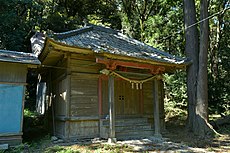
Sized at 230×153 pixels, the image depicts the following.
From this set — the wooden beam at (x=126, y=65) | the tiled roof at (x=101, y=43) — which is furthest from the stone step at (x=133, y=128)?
the tiled roof at (x=101, y=43)

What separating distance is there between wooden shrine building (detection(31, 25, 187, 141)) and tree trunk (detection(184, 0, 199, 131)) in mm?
621

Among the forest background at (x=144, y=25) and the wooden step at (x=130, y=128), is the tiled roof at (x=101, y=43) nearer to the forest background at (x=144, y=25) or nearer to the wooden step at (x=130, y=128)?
the forest background at (x=144, y=25)

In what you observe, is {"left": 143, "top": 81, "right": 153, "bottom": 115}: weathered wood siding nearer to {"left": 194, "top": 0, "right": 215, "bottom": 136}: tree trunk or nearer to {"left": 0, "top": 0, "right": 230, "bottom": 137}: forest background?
{"left": 194, "top": 0, "right": 215, "bottom": 136}: tree trunk

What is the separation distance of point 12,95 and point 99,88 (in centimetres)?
318

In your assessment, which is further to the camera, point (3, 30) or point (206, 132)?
point (3, 30)

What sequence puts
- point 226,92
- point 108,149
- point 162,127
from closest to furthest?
point 108,149
point 162,127
point 226,92

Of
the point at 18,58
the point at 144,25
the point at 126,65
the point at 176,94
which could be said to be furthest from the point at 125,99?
the point at 144,25

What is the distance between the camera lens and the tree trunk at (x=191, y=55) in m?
9.17

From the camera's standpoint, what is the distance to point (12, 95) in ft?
22.7

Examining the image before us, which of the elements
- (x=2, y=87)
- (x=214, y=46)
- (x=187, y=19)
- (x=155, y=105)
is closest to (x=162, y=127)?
(x=155, y=105)

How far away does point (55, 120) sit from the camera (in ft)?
30.9

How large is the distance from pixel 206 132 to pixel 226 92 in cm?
655

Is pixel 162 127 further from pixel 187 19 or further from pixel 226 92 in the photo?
pixel 226 92

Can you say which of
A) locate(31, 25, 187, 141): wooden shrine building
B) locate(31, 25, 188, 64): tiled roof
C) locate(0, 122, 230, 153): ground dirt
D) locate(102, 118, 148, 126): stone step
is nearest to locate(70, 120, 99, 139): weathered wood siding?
locate(31, 25, 187, 141): wooden shrine building
